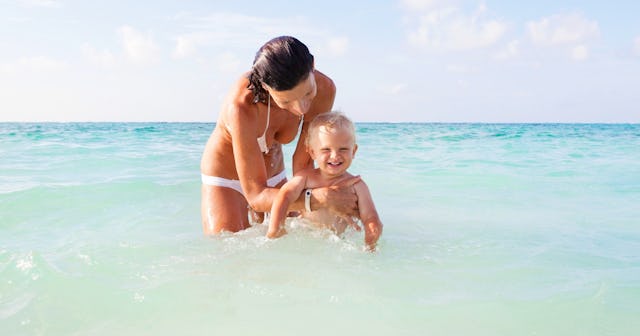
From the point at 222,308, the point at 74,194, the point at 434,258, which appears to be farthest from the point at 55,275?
the point at 74,194

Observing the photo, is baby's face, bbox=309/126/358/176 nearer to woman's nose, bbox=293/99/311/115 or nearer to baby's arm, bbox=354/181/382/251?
baby's arm, bbox=354/181/382/251

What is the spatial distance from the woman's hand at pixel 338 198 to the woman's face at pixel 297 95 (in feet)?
1.99

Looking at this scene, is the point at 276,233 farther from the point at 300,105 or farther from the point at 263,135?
the point at 300,105

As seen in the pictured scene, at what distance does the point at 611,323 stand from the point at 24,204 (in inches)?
219

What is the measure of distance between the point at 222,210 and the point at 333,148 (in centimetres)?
108

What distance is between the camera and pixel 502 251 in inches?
151

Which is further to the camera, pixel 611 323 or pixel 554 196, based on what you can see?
pixel 554 196

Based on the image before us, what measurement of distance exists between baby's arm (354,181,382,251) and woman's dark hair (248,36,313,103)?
0.97 meters

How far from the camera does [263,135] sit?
153 inches

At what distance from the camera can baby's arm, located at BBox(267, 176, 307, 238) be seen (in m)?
3.53

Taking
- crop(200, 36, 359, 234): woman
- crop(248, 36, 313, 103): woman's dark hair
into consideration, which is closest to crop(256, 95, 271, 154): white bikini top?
crop(200, 36, 359, 234): woman

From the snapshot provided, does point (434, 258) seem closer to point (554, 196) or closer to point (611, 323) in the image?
point (611, 323)

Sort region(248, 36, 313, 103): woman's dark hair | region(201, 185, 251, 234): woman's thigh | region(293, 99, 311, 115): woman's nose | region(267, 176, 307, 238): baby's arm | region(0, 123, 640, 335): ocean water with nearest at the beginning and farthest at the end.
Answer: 1. region(0, 123, 640, 335): ocean water
2. region(248, 36, 313, 103): woman's dark hair
3. region(293, 99, 311, 115): woman's nose
4. region(267, 176, 307, 238): baby's arm
5. region(201, 185, 251, 234): woman's thigh

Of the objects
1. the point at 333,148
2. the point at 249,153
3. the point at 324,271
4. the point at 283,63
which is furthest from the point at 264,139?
the point at 324,271
